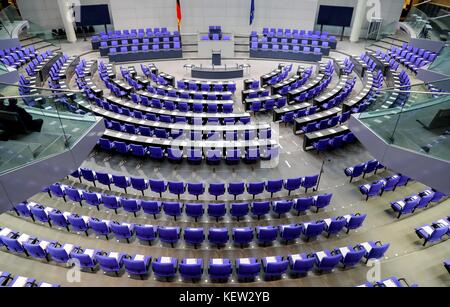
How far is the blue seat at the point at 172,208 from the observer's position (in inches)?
370

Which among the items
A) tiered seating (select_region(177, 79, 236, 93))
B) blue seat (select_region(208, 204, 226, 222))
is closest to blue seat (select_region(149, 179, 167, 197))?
blue seat (select_region(208, 204, 226, 222))

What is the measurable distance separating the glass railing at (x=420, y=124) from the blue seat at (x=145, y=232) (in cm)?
668

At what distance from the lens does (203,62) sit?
23.5m

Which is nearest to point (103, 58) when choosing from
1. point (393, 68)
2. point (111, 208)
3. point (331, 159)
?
point (111, 208)

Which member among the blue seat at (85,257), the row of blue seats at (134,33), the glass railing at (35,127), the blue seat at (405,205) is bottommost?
the blue seat at (85,257)

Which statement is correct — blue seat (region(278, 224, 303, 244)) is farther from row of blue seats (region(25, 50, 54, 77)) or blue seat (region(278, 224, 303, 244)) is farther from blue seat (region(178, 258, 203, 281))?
row of blue seats (region(25, 50, 54, 77))

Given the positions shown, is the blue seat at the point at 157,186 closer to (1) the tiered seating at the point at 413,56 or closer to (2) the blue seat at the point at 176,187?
(2) the blue seat at the point at 176,187

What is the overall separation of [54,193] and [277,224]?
7.53 m

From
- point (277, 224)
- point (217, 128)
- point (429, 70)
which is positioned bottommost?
point (277, 224)

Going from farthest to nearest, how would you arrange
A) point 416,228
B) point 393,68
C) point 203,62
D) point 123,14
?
point 123,14 < point 203,62 < point 393,68 < point 416,228

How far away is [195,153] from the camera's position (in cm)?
1203

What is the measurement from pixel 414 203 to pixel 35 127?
10925mm

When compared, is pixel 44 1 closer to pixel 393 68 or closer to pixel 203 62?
pixel 203 62

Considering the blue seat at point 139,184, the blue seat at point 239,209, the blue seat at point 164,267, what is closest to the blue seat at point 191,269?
the blue seat at point 164,267
